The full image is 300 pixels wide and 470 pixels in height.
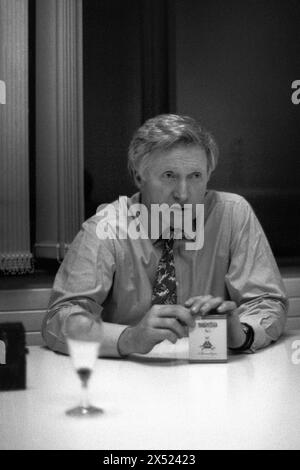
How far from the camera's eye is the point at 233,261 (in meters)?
1.73

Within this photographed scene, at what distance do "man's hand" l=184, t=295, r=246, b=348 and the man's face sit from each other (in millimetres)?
383

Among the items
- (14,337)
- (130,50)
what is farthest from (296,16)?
(14,337)

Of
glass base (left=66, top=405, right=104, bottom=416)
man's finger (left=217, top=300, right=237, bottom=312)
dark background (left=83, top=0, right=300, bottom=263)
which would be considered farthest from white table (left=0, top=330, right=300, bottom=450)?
dark background (left=83, top=0, right=300, bottom=263)

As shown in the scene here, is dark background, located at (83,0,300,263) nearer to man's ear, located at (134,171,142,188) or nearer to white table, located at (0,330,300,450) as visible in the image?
man's ear, located at (134,171,142,188)

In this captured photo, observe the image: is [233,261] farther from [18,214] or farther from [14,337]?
[14,337]

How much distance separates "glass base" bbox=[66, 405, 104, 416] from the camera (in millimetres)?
885

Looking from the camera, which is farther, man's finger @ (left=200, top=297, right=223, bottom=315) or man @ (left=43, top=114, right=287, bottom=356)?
man @ (left=43, top=114, right=287, bottom=356)

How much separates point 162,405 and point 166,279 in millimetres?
729

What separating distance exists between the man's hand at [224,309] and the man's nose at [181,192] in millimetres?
381

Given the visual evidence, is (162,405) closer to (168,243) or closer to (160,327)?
(160,327)

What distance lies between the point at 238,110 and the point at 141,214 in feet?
1.42

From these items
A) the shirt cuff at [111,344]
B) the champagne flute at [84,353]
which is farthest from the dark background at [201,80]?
the champagne flute at [84,353]

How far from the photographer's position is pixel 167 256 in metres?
1.70

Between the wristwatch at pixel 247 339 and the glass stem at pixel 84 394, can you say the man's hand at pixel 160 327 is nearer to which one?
the wristwatch at pixel 247 339
